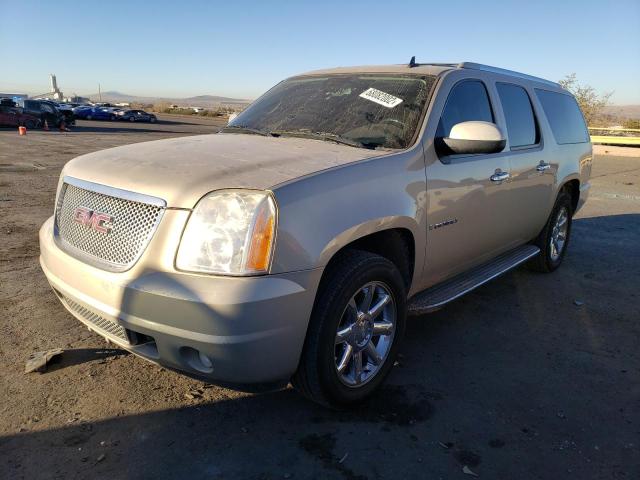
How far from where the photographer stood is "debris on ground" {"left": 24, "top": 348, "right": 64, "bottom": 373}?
3.00m

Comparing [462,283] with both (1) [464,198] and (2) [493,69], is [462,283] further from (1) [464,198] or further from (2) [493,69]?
(2) [493,69]

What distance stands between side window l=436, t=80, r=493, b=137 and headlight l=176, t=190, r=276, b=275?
1.53m

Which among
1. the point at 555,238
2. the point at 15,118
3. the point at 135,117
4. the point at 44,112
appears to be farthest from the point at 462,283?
the point at 135,117

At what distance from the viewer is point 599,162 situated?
718 inches

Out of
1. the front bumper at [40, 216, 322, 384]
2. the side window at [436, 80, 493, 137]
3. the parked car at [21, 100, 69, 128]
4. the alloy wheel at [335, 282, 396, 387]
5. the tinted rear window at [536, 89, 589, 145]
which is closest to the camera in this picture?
the front bumper at [40, 216, 322, 384]

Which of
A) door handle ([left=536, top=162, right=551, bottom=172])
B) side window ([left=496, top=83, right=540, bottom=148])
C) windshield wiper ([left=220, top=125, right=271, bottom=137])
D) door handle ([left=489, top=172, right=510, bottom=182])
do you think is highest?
side window ([left=496, top=83, right=540, bottom=148])

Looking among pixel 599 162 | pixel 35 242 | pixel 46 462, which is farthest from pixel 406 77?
pixel 599 162

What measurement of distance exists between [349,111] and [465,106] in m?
0.84

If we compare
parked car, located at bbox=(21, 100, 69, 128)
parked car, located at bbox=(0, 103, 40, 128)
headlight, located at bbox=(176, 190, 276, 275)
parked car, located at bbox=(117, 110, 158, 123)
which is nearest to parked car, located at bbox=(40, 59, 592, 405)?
headlight, located at bbox=(176, 190, 276, 275)

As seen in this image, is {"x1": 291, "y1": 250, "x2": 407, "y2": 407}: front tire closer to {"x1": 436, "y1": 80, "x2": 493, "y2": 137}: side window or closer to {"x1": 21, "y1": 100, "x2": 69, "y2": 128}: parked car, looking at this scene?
{"x1": 436, "y1": 80, "x2": 493, "y2": 137}: side window

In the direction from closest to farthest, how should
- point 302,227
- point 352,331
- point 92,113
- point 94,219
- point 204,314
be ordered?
point 204,314 < point 302,227 < point 94,219 < point 352,331 < point 92,113

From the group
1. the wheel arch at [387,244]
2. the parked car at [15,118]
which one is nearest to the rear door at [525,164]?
the wheel arch at [387,244]

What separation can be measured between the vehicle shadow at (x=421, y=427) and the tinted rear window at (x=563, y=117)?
212cm

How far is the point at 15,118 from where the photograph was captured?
26.4 m
